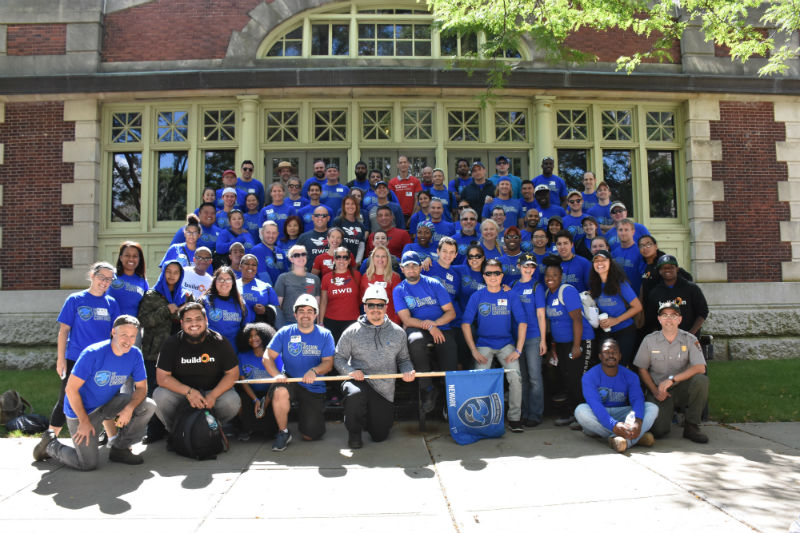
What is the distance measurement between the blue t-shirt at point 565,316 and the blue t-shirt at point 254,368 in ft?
10.2

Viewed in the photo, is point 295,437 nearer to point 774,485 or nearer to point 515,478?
point 515,478

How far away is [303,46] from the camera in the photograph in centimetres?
1089

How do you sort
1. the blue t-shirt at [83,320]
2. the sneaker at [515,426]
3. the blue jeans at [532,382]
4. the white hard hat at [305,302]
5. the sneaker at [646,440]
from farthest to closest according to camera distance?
the blue jeans at [532,382], the sneaker at [515,426], the white hard hat at [305,302], the blue t-shirt at [83,320], the sneaker at [646,440]

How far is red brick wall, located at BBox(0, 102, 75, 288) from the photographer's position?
1024cm

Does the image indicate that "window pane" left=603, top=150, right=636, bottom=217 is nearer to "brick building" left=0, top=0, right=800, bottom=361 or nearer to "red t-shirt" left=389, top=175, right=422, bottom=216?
"brick building" left=0, top=0, right=800, bottom=361

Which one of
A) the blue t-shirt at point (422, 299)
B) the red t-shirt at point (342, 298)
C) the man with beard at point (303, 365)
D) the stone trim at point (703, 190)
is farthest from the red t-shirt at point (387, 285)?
the stone trim at point (703, 190)

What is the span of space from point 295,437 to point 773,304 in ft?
32.3

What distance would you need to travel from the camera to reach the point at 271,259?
7.33m

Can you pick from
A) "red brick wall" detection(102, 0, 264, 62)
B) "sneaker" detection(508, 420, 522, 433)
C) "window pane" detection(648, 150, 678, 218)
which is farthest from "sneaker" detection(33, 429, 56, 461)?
"window pane" detection(648, 150, 678, 218)

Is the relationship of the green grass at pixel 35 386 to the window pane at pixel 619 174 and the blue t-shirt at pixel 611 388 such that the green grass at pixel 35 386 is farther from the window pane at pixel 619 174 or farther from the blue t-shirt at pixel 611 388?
Result: the window pane at pixel 619 174

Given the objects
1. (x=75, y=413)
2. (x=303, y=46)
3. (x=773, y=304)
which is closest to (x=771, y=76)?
(x=773, y=304)

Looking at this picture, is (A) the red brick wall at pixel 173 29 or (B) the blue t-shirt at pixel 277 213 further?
(A) the red brick wall at pixel 173 29

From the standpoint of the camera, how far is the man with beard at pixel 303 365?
17.6ft

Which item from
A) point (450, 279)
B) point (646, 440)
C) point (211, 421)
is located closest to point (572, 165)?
point (450, 279)
